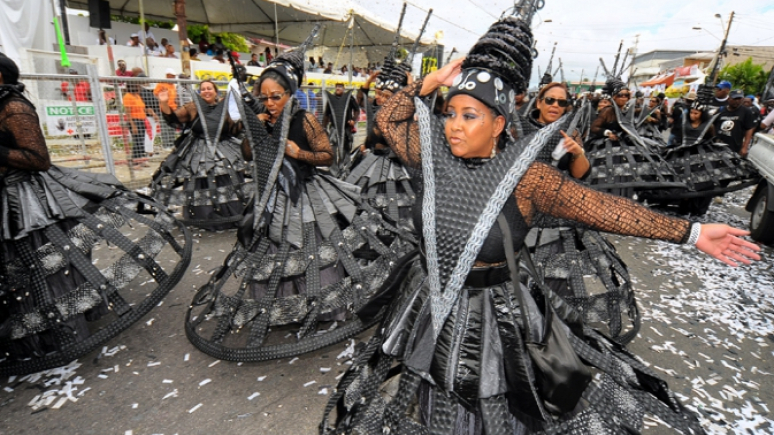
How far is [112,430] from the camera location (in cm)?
277

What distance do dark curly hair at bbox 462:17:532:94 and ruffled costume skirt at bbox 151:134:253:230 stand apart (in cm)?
523

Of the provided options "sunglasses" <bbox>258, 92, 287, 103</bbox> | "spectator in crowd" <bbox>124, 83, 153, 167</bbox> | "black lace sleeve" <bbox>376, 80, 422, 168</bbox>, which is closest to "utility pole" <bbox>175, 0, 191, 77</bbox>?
"spectator in crowd" <bbox>124, 83, 153, 167</bbox>

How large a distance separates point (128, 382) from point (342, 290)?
1790 millimetres

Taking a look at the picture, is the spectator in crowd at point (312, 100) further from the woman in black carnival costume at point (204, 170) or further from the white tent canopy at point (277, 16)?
the woman in black carnival costume at point (204, 170)

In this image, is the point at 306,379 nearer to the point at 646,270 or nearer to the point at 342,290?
the point at 342,290

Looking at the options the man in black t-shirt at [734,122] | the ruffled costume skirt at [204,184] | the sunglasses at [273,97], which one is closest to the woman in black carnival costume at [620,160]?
the man in black t-shirt at [734,122]

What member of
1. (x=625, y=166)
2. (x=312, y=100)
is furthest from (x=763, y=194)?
(x=312, y=100)

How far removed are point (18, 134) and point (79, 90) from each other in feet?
18.1

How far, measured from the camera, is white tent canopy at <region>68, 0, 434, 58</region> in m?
16.6

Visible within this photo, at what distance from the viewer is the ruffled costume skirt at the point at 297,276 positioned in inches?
130

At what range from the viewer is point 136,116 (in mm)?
8359

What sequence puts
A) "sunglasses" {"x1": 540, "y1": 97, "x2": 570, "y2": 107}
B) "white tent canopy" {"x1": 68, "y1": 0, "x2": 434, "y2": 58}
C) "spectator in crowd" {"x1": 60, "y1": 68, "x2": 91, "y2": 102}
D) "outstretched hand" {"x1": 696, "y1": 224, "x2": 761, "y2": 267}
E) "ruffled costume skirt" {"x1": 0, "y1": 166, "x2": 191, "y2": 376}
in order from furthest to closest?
"white tent canopy" {"x1": 68, "y1": 0, "x2": 434, "y2": 58} < "spectator in crowd" {"x1": 60, "y1": 68, "x2": 91, "y2": 102} < "sunglasses" {"x1": 540, "y1": 97, "x2": 570, "y2": 107} < "ruffled costume skirt" {"x1": 0, "y1": 166, "x2": 191, "y2": 376} < "outstretched hand" {"x1": 696, "y1": 224, "x2": 761, "y2": 267}

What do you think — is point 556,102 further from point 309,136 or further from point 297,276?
point 297,276

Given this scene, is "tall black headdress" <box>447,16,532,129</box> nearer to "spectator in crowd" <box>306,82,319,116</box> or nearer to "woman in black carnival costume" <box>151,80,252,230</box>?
"woman in black carnival costume" <box>151,80,252,230</box>
